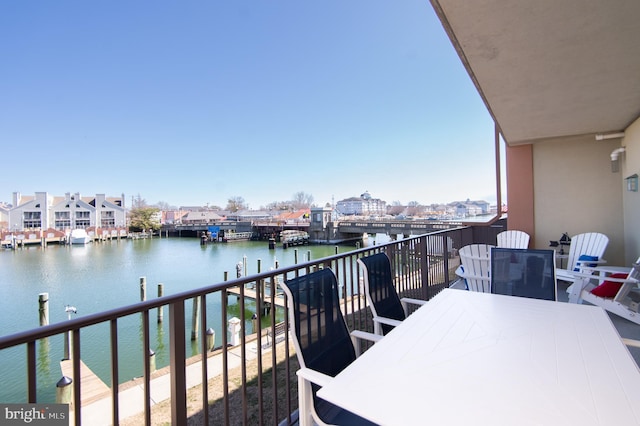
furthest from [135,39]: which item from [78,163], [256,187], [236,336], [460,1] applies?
[256,187]

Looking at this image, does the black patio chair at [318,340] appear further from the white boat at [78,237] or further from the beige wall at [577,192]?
the white boat at [78,237]

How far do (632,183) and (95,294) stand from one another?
2024 centimetres

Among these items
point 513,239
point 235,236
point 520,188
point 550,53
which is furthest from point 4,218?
point 550,53

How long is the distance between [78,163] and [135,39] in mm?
38348

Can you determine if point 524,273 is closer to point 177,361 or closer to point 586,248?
point 177,361

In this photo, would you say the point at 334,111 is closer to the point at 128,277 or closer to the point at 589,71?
the point at 128,277

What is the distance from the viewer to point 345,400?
3.25 feet

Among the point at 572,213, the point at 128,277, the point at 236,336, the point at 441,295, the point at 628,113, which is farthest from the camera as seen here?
the point at 128,277

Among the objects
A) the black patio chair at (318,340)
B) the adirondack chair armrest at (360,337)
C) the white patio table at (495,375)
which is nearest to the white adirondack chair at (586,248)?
the white patio table at (495,375)

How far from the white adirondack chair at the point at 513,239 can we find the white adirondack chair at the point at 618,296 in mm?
1948

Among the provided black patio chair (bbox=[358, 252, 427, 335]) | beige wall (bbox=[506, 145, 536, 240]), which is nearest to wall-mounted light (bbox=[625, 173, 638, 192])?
beige wall (bbox=[506, 145, 536, 240])

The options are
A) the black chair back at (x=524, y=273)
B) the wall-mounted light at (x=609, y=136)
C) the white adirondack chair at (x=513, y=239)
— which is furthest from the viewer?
the white adirondack chair at (x=513, y=239)

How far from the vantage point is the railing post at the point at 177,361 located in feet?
4.25

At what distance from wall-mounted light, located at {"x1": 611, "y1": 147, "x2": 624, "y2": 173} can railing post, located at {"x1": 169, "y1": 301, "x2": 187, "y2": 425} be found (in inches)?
264
